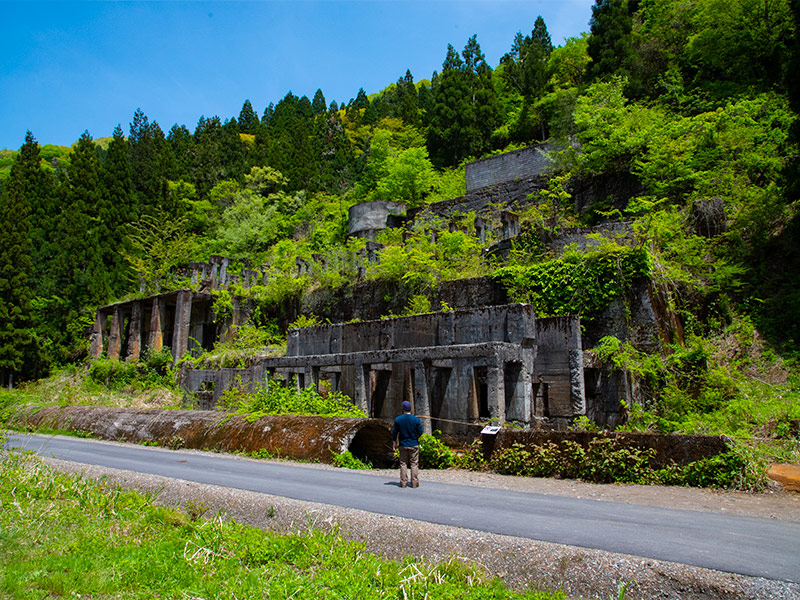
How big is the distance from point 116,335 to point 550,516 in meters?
30.2

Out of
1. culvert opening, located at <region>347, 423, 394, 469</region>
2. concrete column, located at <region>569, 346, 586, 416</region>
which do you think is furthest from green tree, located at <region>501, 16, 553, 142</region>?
culvert opening, located at <region>347, 423, 394, 469</region>

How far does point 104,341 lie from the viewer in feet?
112

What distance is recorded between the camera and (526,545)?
431 centimetres

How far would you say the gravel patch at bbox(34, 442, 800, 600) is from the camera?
12.1 ft

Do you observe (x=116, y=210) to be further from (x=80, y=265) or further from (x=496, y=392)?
(x=496, y=392)

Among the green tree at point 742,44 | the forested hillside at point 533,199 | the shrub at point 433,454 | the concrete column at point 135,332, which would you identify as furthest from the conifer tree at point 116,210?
the green tree at point 742,44

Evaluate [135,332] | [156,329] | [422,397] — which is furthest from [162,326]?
[422,397]

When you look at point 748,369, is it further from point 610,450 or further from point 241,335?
→ point 241,335

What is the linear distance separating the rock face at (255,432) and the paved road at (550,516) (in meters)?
0.86

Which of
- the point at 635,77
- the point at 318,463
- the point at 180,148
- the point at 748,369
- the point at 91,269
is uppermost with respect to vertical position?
the point at 180,148

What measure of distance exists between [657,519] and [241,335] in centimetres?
2170

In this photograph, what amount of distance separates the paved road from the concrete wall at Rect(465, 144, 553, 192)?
26665mm

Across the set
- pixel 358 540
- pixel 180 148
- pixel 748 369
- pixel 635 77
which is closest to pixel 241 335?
pixel 748 369

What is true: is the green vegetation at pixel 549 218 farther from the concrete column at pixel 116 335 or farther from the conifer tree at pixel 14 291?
the concrete column at pixel 116 335
